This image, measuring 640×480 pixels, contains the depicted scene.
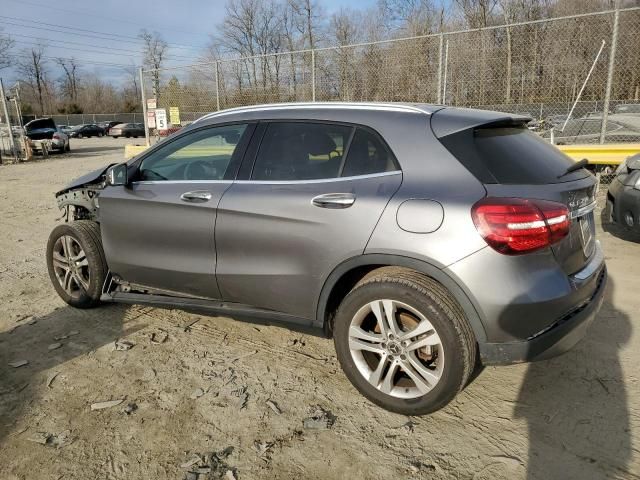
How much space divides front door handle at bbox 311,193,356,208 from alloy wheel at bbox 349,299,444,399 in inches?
22.3

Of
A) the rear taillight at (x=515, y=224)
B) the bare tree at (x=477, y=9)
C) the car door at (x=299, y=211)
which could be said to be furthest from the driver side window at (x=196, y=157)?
the bare tree at (x=477, y=9)

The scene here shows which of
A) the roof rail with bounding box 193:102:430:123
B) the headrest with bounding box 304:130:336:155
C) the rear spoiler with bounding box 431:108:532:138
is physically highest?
the roof rail with bounding box 193:102:430:123

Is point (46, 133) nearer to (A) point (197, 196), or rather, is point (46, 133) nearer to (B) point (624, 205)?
(A) point (197, 196)

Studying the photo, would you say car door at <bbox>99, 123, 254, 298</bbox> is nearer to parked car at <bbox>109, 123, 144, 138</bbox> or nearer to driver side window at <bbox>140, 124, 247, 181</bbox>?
driver side window at <bbox>140, 124, 247, 181</bbox>

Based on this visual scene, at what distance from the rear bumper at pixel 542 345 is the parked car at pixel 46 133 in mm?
25174

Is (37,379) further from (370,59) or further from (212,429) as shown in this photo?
(370,59)

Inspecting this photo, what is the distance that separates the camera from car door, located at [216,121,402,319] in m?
2.66

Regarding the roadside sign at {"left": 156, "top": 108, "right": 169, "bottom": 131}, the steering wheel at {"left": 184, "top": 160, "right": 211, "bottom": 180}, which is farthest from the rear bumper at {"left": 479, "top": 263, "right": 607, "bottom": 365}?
the roadside sign at {"left": 156, "top": 108, "right": 169, "bottom": 131}

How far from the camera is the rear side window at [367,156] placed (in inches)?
105

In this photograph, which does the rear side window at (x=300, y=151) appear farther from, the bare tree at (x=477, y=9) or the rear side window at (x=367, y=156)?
the bare tree at (x=477, y=9)

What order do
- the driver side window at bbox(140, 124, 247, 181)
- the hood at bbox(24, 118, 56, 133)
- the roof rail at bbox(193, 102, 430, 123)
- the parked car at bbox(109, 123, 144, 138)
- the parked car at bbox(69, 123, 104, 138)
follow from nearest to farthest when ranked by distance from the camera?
the roof rail at bbox(193, 102, 430, 123)
the driver side window at bbox(140, 124, 247, 181)
the hood at bbox(24, 118, 56, 133)
the parked car at bbox(109, 123, 144, 138)
the parked car at bbox(69, 123, 104, 138)

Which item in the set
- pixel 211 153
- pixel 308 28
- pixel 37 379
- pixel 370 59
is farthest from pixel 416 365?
pixel 308 28

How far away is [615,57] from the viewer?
6.93 meters

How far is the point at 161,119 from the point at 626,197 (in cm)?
958
